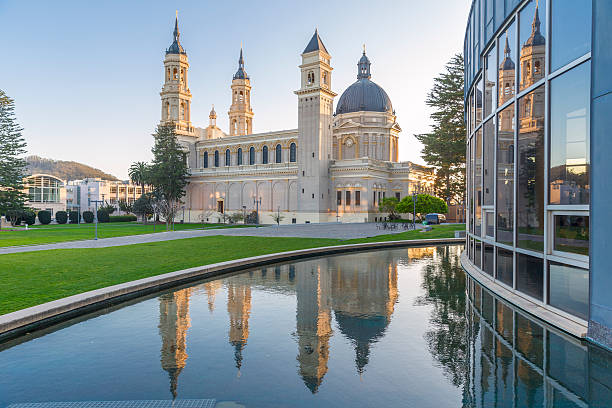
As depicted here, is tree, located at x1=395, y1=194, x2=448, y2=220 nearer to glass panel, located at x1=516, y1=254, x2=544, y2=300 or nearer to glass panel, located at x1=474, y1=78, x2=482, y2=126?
glass panel, located at x1=474, y1=78, x2=482, y2=126

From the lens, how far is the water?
5.11 m

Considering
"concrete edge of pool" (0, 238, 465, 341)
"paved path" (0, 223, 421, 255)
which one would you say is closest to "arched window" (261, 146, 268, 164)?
"paved path" (0, 223, 421, 255)

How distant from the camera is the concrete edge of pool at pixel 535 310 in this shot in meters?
7.22

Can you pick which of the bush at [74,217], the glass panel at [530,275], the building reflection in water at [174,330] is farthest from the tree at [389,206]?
the bush at [74,217]

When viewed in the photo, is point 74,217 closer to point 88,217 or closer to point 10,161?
point 88,217

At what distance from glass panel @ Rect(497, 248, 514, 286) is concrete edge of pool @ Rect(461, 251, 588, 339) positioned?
0.24m

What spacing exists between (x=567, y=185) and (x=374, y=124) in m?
65.0

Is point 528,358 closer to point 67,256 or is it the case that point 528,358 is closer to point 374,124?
point 67,256

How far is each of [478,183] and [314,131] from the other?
45.7 metres

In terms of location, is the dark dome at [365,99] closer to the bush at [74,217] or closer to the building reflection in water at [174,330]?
the bush at [74,217]

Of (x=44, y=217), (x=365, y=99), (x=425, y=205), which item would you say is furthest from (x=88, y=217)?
(x=425, y=205)

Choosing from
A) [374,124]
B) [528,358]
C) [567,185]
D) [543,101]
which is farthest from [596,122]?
[374,124]

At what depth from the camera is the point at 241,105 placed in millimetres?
79875

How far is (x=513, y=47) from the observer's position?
10.7m
